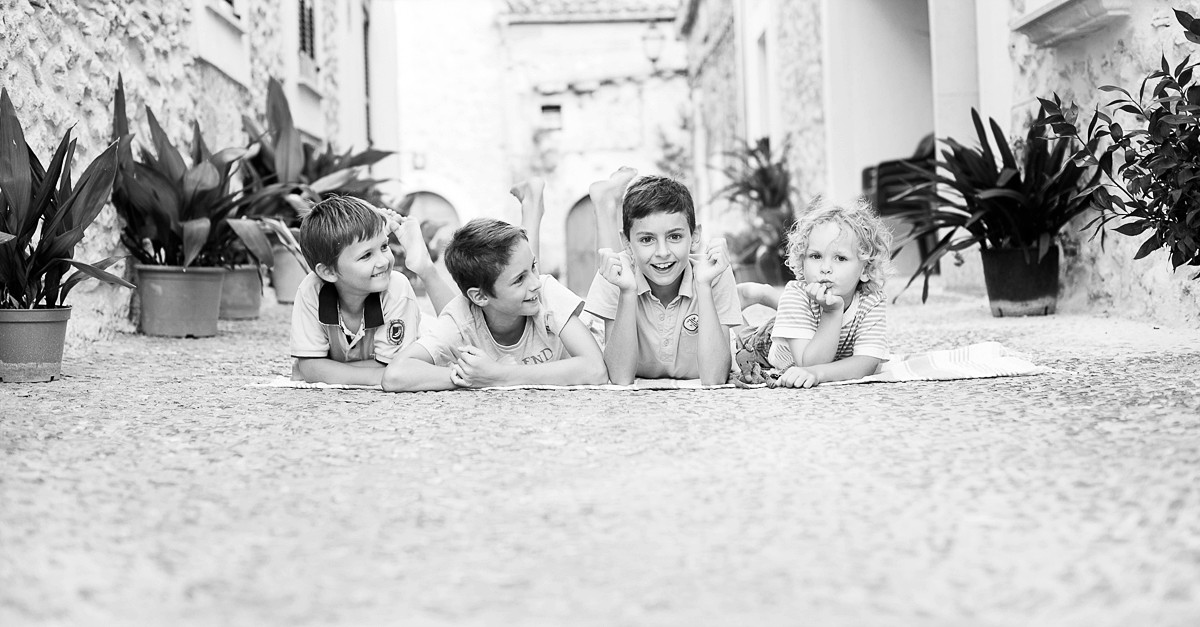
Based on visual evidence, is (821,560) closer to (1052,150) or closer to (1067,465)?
(1067,465)

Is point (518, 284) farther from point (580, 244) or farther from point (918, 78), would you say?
point (580, 244)

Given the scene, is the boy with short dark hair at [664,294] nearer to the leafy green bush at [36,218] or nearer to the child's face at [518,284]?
the child's face at [518,284]

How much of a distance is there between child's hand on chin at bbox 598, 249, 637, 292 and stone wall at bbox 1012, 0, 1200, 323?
185 cm

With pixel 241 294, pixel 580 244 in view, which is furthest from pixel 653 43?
pixel 241 294

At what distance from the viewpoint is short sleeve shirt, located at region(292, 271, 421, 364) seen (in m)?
2.96

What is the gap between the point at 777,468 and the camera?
1750mm

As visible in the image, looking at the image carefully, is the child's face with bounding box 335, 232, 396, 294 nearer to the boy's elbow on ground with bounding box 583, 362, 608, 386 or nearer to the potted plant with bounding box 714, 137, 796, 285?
the boy's elbow on ground with bounding box 583, 362, 608, 386

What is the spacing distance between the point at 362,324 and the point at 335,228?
32cm

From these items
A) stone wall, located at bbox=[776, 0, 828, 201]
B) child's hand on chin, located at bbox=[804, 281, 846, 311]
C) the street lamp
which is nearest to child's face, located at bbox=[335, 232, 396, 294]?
child's hand on chin, located at bbox=[804, 281, 846, 311]

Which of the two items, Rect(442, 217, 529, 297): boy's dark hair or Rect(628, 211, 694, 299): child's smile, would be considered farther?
Rect(628, 211, 694, 299): child's smile

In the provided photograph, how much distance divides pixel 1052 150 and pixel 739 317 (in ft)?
7.97

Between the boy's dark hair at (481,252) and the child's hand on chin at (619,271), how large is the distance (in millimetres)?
219

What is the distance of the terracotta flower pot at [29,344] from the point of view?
3.04 metres

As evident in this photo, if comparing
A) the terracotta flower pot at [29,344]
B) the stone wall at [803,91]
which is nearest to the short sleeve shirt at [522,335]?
the terracotta flower pot at [29,344]
